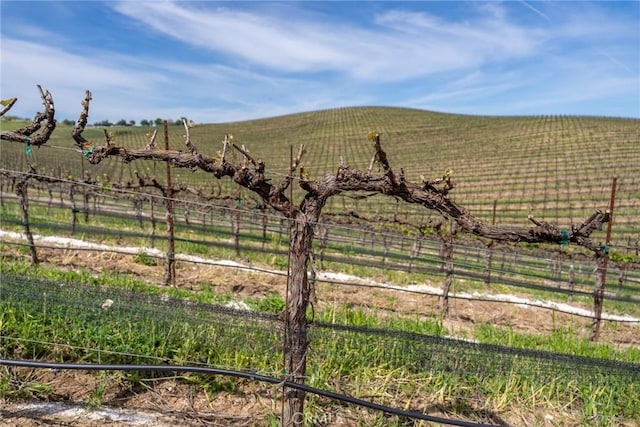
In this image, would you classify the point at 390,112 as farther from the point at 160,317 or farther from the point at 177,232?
the point at 160,317

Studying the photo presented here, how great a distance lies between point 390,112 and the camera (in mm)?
76500

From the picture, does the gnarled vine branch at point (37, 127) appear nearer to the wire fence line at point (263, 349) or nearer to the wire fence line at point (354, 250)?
the wire fence line at point (263, 349)

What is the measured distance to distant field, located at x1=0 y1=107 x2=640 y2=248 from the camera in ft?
89.0

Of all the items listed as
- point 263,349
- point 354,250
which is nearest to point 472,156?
point 354,250

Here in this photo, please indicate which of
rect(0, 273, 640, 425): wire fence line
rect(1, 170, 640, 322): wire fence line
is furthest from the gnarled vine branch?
rect(1, 170, 640, 322): wire fence line

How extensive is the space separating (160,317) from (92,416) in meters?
0.89

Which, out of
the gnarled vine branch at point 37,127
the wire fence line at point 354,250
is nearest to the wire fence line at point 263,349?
the gnarled vine branch at point 37,127

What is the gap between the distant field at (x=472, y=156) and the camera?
27141 millimetres

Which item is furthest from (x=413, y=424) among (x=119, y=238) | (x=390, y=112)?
(x=390, y=112)

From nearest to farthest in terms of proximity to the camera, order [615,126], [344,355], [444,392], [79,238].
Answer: [444,392], [344,355], [79,238], [615,126]

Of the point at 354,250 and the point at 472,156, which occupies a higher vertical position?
the point at 472,156

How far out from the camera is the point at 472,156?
44094mm

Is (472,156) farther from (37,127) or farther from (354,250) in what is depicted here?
(37,127)

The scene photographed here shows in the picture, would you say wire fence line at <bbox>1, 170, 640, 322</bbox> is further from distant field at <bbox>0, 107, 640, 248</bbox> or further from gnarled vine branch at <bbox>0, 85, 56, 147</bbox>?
gnarled vine branch at <bbox>0, 85, 56, 147</bbox>
